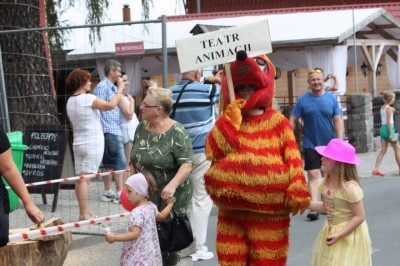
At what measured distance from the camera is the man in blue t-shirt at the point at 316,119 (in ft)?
33.6

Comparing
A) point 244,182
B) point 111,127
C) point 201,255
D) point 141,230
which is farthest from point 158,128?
point 111,127

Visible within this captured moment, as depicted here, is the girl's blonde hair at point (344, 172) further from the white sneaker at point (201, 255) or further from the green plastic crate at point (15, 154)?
the green plastic crate at point (15, 154)

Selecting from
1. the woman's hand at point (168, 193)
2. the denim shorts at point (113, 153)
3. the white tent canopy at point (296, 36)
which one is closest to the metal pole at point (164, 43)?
the denim shorts at point (113, 153)

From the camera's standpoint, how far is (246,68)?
6.12 metres

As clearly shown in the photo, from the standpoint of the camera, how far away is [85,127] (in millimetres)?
10500

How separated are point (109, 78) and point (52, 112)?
2.29m

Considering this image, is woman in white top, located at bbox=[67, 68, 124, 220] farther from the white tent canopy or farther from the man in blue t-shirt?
the white tent canopy

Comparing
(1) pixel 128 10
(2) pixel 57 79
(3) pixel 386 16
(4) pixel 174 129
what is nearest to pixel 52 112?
(2) pixel 57 79

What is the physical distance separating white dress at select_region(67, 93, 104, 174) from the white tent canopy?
1041 centimetres

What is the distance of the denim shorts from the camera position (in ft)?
38.2

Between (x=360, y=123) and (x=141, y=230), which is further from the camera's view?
(x=360, y=123)

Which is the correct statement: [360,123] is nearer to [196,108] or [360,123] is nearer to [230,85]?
[196,108]

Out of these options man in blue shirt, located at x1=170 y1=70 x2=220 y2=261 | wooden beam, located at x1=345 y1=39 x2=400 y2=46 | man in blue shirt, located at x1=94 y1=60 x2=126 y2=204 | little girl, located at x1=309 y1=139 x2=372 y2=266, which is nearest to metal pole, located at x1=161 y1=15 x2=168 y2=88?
man in blue shirt, located at x1=94 y1=60 x2=126 y2=204

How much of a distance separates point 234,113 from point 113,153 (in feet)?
19.5
